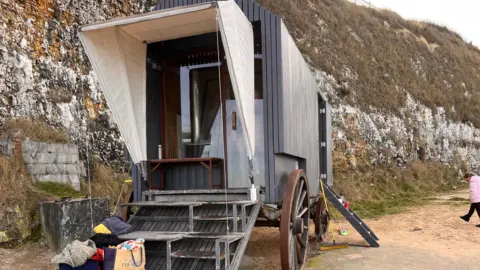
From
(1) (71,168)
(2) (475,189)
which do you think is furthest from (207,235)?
(2) (475,189)

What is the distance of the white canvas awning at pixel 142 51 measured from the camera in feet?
16.6

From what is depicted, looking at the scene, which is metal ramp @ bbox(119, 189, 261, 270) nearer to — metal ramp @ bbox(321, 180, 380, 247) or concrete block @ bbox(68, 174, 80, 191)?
metal ramp @ bbox(321, 180, 380, 247)

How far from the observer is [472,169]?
26828mm

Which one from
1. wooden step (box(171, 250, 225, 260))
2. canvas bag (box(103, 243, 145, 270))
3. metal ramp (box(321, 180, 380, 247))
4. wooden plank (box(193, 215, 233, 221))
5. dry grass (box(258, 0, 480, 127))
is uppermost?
dry grass (box(258, 0, 480, 127))

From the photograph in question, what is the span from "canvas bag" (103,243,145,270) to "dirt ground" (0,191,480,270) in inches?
135

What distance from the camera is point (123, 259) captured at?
4184 millimetres

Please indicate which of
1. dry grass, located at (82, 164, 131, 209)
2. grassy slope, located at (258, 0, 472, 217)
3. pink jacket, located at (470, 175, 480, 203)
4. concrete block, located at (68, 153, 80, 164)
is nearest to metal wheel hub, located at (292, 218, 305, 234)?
dry grass, located at (82, 164, 131, 209)

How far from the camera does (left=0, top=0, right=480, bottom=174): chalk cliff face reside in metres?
10.8

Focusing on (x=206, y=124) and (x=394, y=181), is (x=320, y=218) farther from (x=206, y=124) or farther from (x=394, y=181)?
(x=394, y=181)

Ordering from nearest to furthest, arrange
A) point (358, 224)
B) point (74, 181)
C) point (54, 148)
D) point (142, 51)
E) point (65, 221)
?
point (142, 51) < point (65, 221) < point (358, 224) < point (54, 148) < point (74, 181)

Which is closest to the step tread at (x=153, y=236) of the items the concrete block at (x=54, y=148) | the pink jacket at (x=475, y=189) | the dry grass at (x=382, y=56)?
the concrete block at (x=54, y=148)

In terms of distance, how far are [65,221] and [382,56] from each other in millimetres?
24223

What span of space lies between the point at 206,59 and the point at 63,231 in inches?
159

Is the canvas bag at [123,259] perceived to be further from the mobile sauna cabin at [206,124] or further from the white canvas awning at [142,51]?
the white canvas awning at [142,51]
